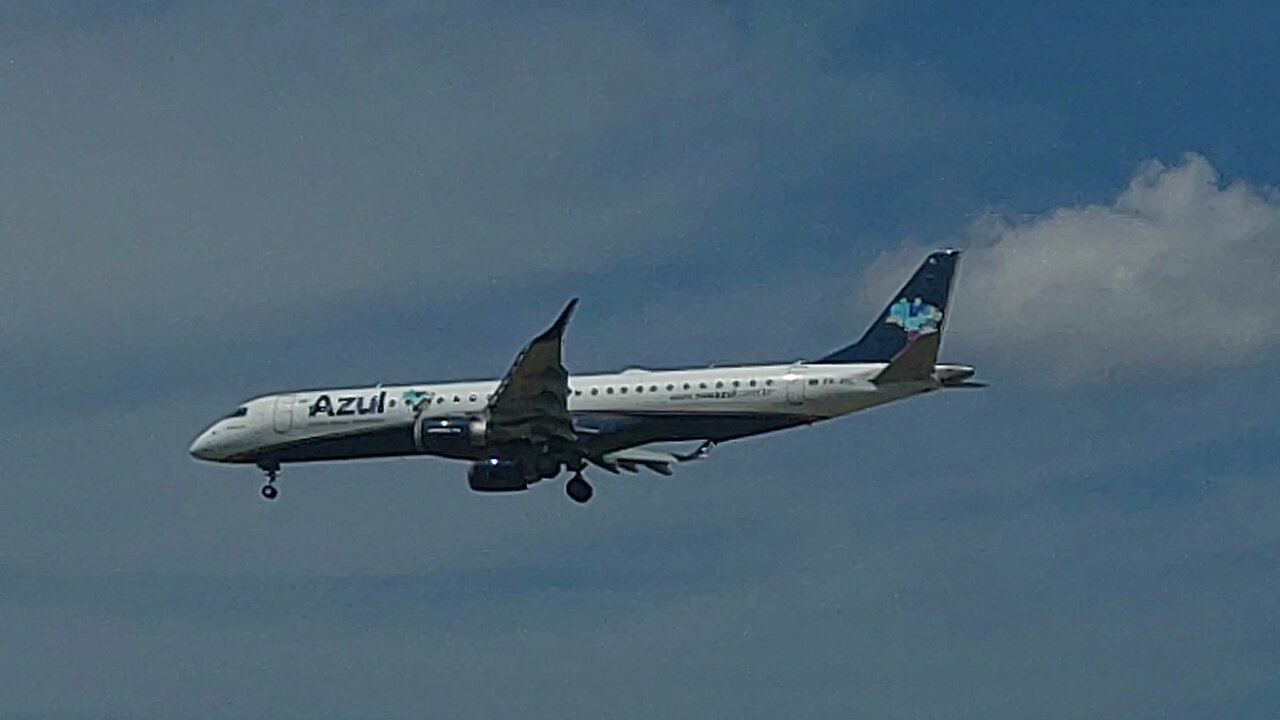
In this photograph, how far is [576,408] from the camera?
9650 centimetres

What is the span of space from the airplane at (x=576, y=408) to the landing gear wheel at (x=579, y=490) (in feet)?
0.12

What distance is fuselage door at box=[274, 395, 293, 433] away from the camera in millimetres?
102125

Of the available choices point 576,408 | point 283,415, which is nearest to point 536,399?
point 576,408

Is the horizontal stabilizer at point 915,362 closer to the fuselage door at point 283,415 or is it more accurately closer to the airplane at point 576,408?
the airplane at point 576,408

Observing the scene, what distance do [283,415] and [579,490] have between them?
11655 millimetres

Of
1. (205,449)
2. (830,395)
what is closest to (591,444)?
(830,395)

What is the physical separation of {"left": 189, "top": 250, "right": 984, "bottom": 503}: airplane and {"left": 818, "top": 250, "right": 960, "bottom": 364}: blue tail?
4cm

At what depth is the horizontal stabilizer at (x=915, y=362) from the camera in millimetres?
89500

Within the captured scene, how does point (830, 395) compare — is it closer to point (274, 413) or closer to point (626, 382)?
point (626, 382)

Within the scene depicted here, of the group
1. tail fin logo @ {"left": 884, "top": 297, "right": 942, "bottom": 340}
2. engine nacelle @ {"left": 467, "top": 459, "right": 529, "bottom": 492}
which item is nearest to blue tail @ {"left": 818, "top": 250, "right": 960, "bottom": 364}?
tail fin logo @ {"left": 884, "top": 297, "right": 942, "bottom": 340}

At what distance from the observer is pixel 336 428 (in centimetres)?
10088

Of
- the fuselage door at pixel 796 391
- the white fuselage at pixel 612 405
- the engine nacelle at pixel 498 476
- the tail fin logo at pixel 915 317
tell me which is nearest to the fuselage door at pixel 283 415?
the white fuselage at pixel 612 405

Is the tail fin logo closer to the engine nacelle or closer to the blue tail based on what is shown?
the blue tail

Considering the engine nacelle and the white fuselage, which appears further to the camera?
the engine nacelle
